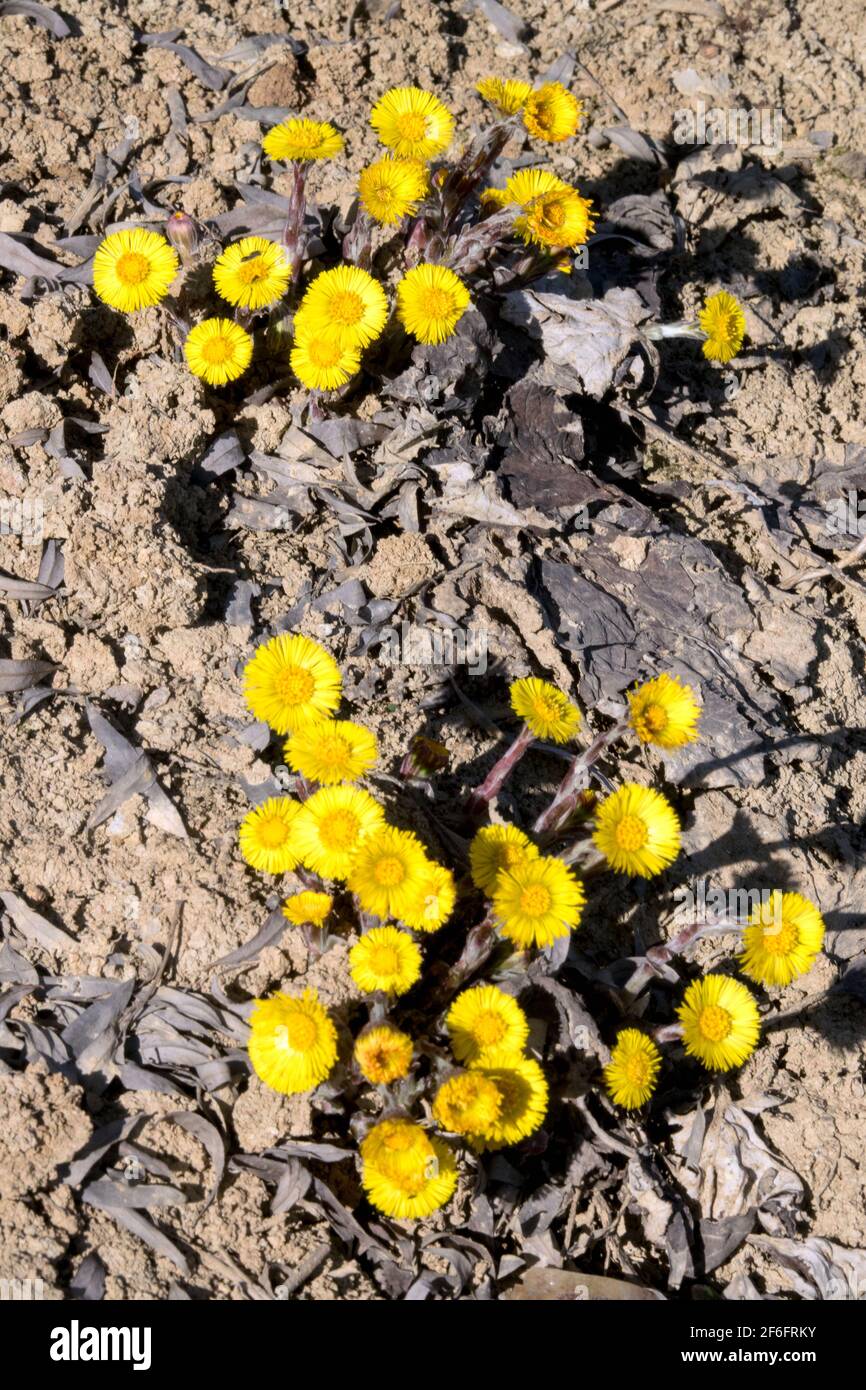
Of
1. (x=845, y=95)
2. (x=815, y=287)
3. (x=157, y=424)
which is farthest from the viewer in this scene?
(x=845, y=95)

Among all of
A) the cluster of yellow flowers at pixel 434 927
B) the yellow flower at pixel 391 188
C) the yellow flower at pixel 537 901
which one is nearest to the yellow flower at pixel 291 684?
the cluster of yellow flowers at pixel 434 927

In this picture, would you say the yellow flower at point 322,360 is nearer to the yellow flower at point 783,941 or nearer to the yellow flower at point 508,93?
the yellow flower at point 508,93

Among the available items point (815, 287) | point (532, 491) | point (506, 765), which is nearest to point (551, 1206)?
point (506, 765)

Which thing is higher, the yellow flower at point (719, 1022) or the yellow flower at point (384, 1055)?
the yellow flower at point (384, 1055)

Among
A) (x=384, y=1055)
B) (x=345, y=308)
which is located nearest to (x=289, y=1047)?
(x=384, y=1055)

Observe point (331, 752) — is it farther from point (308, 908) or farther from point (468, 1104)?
point (468, 1104)

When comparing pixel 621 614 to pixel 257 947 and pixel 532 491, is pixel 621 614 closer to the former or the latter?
pixel 532 491

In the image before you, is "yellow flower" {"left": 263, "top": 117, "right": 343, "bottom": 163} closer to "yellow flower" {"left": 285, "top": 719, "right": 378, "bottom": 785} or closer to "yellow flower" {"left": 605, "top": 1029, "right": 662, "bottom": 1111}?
"yellow flower" {"left": 285, "top": 719, "right": 378, "bottom": 785}
